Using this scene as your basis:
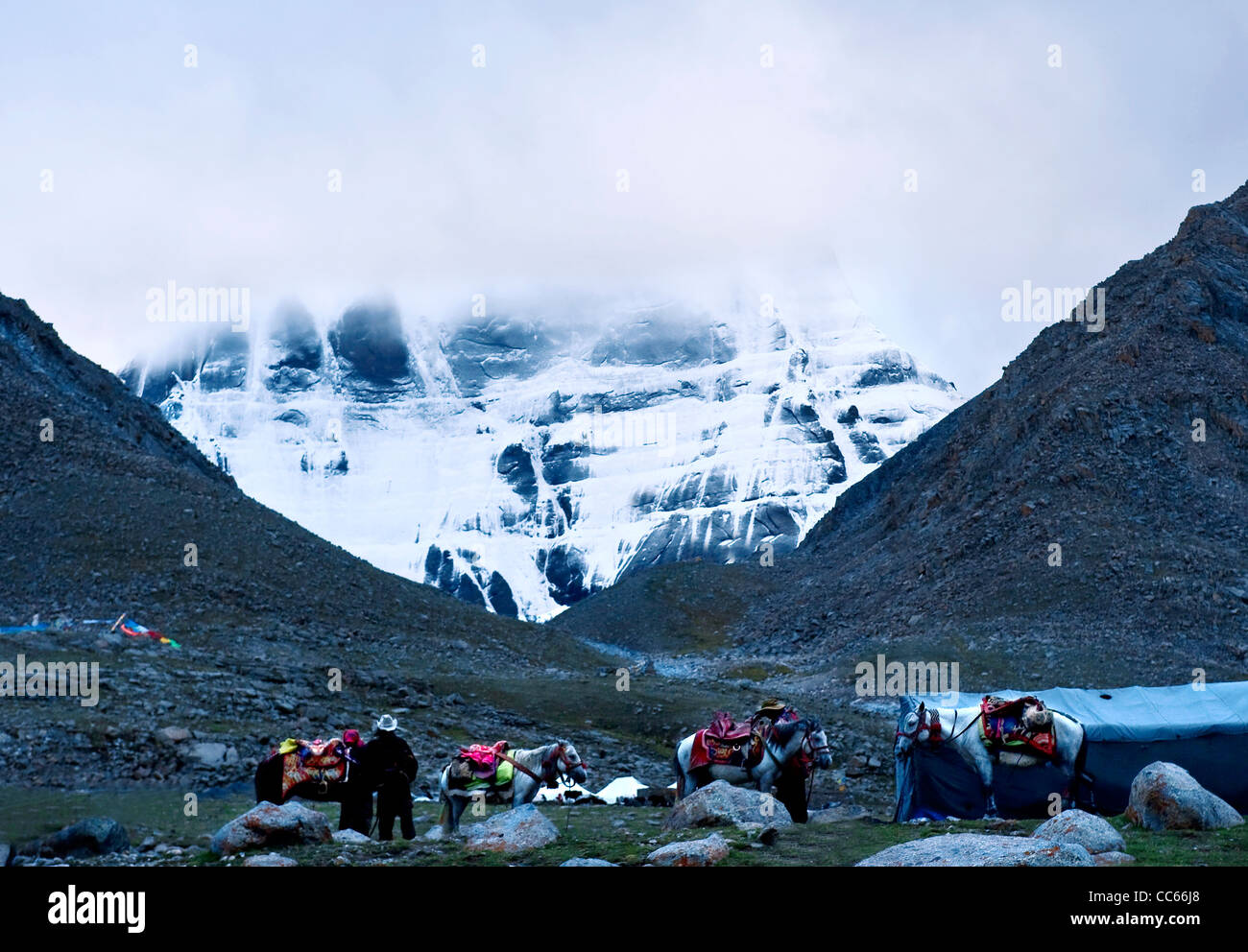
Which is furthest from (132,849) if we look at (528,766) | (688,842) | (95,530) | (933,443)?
(933,443)

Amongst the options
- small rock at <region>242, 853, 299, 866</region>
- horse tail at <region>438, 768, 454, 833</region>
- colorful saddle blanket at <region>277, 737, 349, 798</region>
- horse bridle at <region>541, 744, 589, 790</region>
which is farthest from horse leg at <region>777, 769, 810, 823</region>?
small rock at <region>242, 853, 299, 866</region>

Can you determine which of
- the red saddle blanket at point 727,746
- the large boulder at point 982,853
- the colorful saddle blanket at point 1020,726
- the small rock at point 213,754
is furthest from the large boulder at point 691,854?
the small rock at point 213,754

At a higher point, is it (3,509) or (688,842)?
(3,509)

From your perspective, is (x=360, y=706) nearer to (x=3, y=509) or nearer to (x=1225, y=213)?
(x=3, y=509)

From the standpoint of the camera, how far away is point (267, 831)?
16.4m

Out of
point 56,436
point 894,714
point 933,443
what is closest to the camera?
point 894,714

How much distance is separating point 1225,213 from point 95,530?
87.8 metres

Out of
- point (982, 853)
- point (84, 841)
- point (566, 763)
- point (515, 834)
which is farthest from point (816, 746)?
point (84, 841)

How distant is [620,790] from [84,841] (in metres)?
13.9

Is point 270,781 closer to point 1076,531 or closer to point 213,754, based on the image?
point 213,754

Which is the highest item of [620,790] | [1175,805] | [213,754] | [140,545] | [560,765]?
[140,545]

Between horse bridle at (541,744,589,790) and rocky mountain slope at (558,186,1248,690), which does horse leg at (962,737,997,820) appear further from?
rocky mountain slope at (558,186,1248,690)
